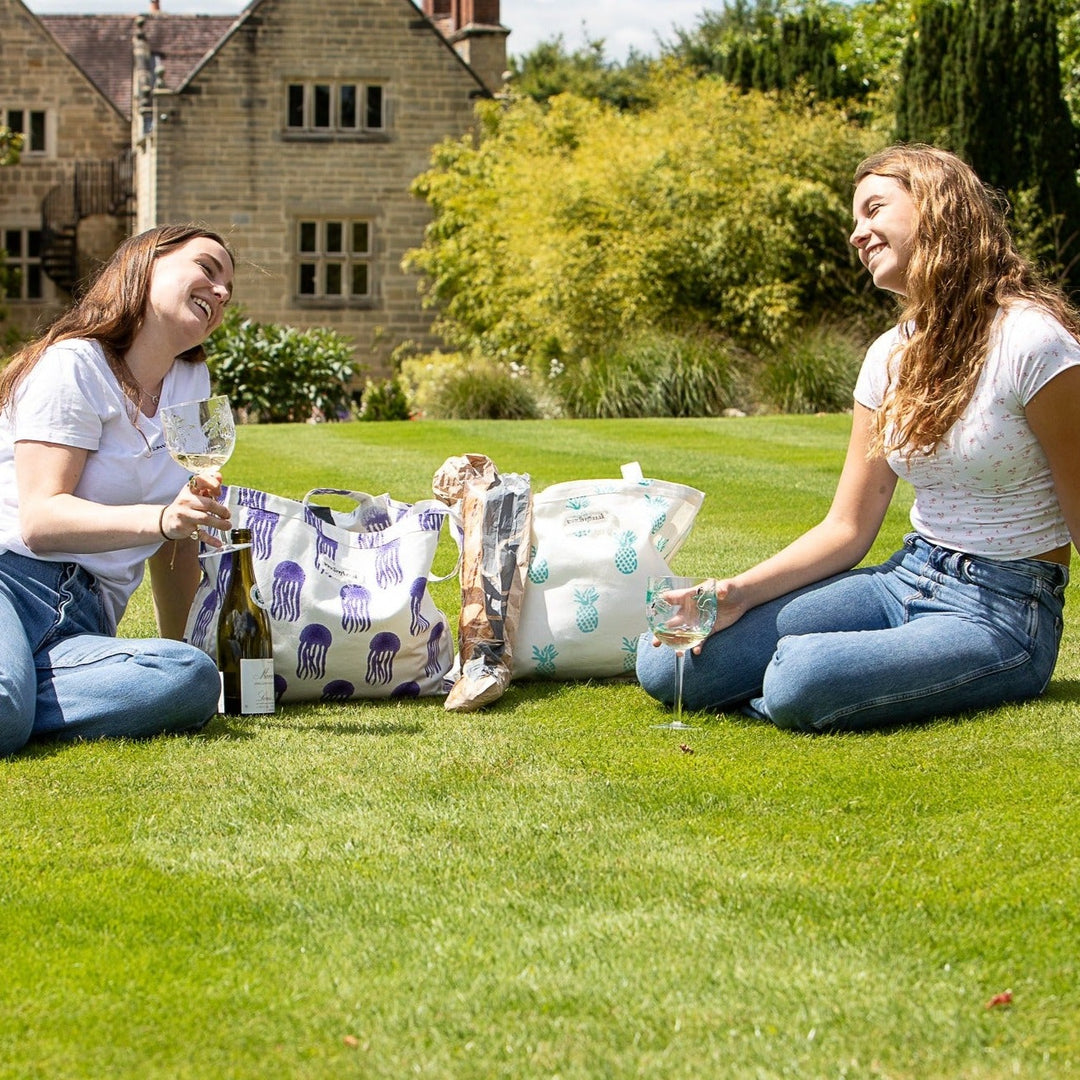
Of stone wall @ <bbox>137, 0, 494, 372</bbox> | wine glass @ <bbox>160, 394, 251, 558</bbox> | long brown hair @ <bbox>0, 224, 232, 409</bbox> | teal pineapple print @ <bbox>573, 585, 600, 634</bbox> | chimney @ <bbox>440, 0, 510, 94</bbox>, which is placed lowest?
teal pineapple print @ <bbox>573, 585, 600, 634</bbox>

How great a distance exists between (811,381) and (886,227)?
47.9 feet

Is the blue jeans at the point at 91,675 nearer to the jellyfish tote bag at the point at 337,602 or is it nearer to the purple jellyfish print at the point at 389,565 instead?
the jellyfish tote bag at the point at 337,602

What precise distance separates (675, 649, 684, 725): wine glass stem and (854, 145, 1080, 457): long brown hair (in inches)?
30.3

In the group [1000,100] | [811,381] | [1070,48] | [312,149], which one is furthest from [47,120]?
[811,381]

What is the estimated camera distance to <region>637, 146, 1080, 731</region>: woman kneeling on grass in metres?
4.11

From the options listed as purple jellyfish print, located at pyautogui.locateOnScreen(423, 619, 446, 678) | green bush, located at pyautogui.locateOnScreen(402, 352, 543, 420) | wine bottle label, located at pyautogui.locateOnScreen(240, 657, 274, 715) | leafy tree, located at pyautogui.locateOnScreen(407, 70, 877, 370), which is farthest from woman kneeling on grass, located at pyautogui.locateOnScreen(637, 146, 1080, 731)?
leafy tree, located at pyautogui.locateOnScreen(407, 70, 877, 370)

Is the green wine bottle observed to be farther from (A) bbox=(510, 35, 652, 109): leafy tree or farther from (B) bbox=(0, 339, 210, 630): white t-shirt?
(A) bbox=(510, 35, 652, 109): leafy tree

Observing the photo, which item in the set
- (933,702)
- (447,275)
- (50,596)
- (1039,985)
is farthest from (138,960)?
(447,275)

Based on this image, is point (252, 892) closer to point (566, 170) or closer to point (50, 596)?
point (50, 596)

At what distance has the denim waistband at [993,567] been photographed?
13.9 feet

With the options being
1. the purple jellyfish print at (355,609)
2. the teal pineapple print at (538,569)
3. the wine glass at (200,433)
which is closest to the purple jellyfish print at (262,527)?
the purple jellyfish print at (355,609)

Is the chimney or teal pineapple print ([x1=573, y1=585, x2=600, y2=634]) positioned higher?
the chimney

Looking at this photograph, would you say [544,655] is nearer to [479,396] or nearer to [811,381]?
[811,381]

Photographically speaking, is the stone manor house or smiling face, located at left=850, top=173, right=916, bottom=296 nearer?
smiling face, located at left=850, top=173, right=916, bottom=296
